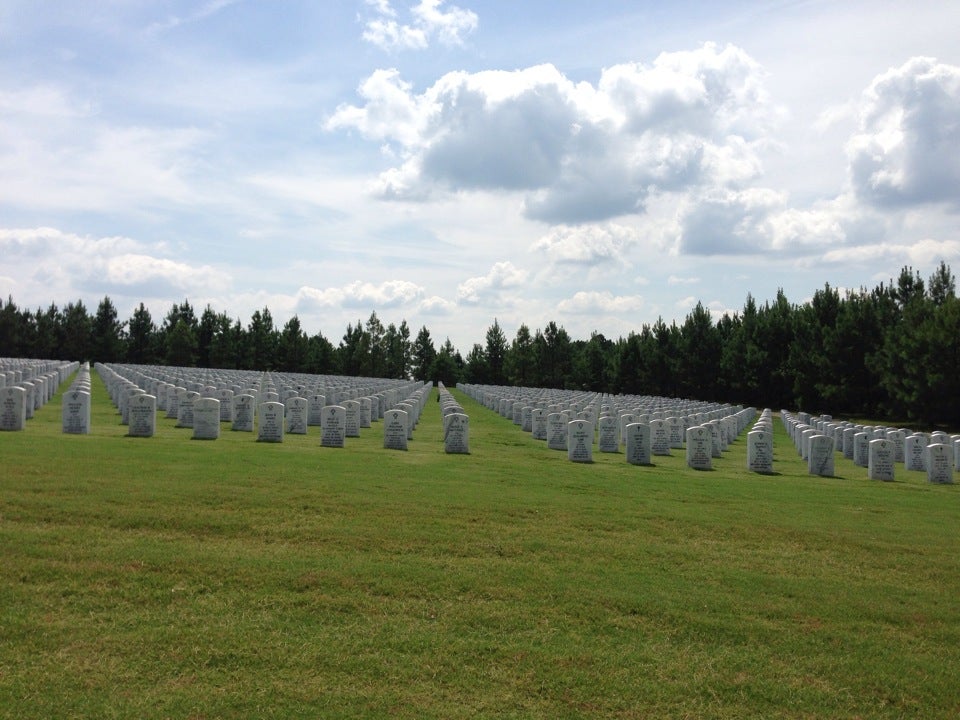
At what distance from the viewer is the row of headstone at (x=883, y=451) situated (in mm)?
17953

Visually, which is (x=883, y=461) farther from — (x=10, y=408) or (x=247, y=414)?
(x=10, y=408)

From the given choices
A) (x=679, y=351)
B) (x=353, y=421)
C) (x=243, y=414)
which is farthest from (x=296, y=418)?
(x=679, y=351)

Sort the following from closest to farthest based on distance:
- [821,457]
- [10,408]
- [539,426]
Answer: [10,408]
[821,457]
[539,426]

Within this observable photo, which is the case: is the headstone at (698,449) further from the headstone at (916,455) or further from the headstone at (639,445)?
the headstone at (916,455)

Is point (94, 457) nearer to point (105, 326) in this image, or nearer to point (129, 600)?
point (129, 600)

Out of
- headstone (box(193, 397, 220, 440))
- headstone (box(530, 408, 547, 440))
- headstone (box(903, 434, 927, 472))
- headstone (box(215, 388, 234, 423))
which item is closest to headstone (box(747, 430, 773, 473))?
headstone (box(903, 434, 927, 472))

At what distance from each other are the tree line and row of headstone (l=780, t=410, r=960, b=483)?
640 inches

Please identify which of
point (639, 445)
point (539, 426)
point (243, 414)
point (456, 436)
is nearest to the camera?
point (456, 436)

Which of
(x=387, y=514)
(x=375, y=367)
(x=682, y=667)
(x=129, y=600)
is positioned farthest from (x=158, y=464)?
(x=375, y=367)

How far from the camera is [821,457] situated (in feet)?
60.3

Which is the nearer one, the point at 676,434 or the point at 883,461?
the point at 883,461

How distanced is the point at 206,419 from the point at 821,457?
1450 cm

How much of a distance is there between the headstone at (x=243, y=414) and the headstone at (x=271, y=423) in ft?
9.47

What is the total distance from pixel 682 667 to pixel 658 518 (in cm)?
455
